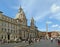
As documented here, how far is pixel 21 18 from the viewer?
128250 millimetres

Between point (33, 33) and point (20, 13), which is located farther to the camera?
point (33, 33)

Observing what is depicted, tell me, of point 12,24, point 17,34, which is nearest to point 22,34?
point 17,34

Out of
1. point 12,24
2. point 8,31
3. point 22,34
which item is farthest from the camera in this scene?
point 22,34

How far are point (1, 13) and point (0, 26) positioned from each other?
6.96 meters

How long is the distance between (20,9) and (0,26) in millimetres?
51338

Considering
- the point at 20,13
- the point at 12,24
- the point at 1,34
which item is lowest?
the point at 1,34

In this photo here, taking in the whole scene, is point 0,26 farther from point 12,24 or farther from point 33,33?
point 33,33

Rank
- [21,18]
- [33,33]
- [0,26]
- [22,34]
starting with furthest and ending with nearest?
[33,33] < [21,18] < [22,34] < [0,26]

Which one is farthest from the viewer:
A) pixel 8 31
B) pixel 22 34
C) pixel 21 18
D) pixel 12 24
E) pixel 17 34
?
pixel 21 18

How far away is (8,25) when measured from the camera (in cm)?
9388

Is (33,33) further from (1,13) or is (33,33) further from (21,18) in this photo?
(1,13)

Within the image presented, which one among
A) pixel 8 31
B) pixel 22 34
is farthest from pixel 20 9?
pixel 8 31

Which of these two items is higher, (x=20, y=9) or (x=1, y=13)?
(x=20, y=9)

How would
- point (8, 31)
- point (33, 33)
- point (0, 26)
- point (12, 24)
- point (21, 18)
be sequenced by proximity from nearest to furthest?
1. point (0, 26)
2. point (8, 31)
3. point (12, 24)
4. point (21, 18)
5. point (33, 33)
